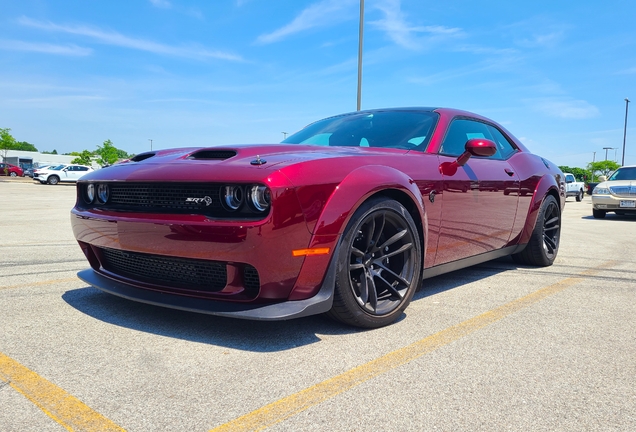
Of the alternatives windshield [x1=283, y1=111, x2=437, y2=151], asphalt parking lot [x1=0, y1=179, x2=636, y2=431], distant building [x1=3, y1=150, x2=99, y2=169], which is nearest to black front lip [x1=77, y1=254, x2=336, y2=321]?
asphalt parking lot [x1=0, y1=179, x2=636, y2=431]

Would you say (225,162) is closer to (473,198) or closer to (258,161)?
(258,161)

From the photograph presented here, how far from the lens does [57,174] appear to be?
34.3 m

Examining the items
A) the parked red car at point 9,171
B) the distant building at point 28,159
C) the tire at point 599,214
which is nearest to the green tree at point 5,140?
the distant building at point 28,159

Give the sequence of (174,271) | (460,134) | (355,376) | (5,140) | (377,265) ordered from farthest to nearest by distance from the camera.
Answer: (5,140) → (460,134) → (377,265) → (174,271) → (355,376)

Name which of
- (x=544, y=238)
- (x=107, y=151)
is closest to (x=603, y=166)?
(x=107, y=151)

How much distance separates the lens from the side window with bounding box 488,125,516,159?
451 cm

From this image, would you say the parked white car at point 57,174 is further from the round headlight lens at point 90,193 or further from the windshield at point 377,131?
the round headlight lens at point 90,193

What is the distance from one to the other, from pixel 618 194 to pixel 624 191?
0.14 meters

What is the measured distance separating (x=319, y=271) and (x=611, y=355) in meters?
1.45

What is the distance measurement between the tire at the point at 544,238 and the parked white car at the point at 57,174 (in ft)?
109

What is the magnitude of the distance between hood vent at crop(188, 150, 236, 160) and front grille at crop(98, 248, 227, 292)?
593 mm

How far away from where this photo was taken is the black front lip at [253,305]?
2.34 meters

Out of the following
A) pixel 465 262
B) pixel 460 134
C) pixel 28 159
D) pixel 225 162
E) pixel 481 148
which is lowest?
pixel 465 262

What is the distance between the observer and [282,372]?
2162 millimetres
